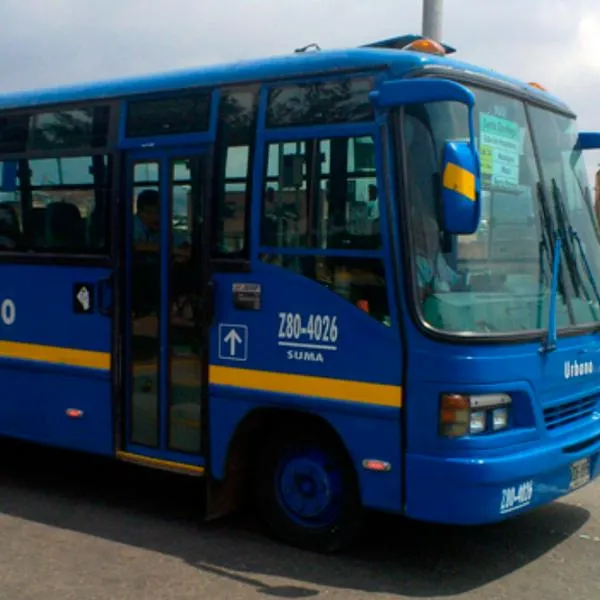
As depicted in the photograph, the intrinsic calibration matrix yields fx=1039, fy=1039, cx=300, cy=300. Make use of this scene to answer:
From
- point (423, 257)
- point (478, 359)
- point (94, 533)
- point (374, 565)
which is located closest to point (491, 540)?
point (374, 565)

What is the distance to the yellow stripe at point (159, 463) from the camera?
6.58 m

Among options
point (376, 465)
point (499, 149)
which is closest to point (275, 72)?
point (499, 149)

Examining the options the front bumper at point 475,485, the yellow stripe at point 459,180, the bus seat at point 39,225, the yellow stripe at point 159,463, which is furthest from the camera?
the bus seat at point 39,225

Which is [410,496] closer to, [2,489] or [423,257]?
[423,257]

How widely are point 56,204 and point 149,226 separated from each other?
959mm

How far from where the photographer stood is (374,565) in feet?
19.9

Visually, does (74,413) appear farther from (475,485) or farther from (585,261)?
(585,261)

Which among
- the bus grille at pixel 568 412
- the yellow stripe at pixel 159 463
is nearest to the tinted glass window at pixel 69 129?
the yellow stripe at pixel 159 463

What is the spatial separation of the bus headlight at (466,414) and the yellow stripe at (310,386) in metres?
0.28

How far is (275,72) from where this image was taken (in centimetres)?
625

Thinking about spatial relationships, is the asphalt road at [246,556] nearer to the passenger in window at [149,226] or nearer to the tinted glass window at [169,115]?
the passenger in window at [149,226]

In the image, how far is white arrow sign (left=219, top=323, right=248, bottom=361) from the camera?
6.30 m

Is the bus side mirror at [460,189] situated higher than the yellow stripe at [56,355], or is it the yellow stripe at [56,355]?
the bus side mirror at [460,189]

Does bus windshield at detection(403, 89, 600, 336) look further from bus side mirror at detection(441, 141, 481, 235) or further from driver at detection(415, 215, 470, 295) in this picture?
bus side mirror at detection(441, 141, 481, 235)
